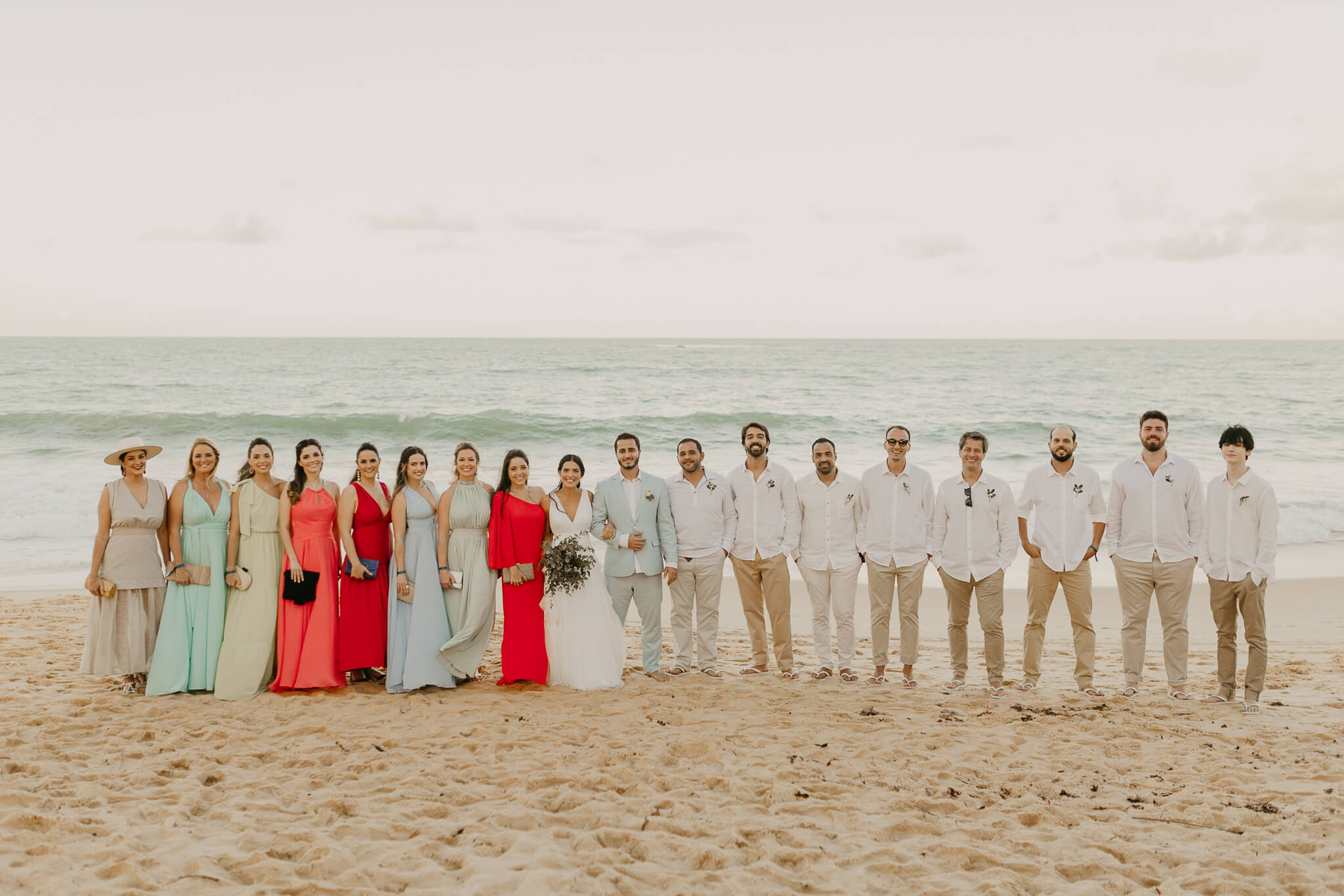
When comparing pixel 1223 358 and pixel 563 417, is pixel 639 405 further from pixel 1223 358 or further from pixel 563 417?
pixel 1223 358

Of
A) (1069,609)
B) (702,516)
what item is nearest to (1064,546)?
(1069,609)

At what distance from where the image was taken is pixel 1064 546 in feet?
21.5

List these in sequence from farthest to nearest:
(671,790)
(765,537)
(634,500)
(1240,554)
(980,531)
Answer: (765,537) → (634,500) → (980,531) → (1240,554) → (671,790)

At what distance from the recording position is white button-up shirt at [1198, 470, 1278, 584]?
6098 millimetres

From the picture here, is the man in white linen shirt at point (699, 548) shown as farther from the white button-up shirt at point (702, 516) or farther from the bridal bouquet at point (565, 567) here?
the bridal bouquet at point (565, 567)

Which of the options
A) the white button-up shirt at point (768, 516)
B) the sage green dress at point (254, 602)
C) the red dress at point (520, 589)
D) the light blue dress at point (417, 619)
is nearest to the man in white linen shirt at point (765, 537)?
the white button-up shirt at point (768, 516)

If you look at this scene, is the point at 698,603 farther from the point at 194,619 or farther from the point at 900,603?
the point at 194,619

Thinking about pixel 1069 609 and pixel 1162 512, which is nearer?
pixel 1162 512

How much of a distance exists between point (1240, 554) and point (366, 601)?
6.09 metres

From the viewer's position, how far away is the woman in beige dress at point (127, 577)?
617cm

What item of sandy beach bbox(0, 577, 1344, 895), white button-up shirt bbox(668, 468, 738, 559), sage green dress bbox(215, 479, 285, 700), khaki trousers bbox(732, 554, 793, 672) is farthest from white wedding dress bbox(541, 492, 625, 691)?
sage green dress bbox(215, 479, 285, 700)

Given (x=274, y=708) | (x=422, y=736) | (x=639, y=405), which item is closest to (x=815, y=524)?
(x=422, y=736)

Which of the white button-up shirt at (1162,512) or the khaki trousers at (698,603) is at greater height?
the white button-up shirt at (1162,512)

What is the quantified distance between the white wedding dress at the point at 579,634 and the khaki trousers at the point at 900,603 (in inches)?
77.8
